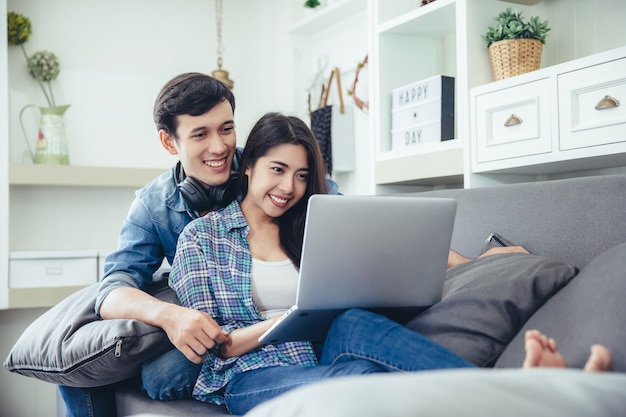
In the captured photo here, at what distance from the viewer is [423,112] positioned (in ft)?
9.02

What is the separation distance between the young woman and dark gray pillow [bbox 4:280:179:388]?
0.14 metres

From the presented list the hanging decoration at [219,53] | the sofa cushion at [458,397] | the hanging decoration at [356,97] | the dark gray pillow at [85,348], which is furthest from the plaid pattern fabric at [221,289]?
the hanging decoration at [219,53]

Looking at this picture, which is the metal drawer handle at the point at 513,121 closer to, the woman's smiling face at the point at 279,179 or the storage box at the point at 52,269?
the woman's smiling face at the point at 279,179

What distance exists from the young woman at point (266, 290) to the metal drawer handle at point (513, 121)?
0.72 meters

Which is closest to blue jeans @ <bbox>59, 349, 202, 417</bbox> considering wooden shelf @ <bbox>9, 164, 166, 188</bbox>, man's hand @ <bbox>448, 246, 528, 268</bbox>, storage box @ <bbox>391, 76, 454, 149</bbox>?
man's hand @ <bbox>448, 246, 528, 268</bbox>

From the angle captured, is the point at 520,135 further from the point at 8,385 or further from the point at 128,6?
the point at 8,385

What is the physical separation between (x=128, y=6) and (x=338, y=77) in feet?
3.86

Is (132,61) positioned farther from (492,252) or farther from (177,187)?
(492,252)

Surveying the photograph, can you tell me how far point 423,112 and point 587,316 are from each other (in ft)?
5.32

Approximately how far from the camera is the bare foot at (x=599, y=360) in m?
1.08

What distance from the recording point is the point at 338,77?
3725mm

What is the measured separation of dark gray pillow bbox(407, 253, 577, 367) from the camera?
1425 millimetres

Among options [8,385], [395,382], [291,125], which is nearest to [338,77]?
[291,125]

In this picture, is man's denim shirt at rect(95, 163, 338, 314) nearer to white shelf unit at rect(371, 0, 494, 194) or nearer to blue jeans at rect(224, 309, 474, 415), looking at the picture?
blue jeans at rect(224, 309, 474, 415)
